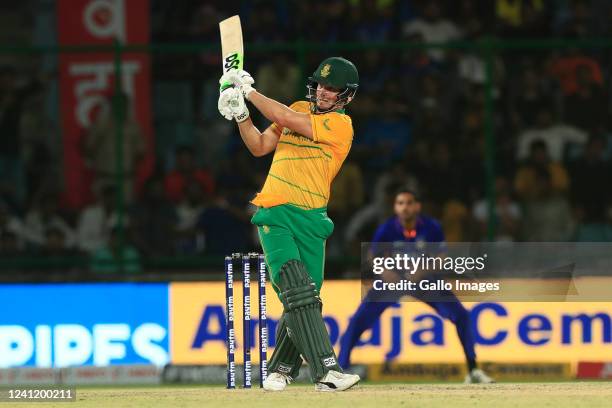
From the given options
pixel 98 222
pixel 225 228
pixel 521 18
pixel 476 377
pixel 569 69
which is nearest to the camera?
pixel 476 377

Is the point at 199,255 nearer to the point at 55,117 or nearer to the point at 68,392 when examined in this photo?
the point at 55,117

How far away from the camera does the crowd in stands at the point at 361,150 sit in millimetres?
14961

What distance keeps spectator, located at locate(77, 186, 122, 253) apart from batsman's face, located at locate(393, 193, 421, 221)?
10.1ft

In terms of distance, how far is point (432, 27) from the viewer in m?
17.3

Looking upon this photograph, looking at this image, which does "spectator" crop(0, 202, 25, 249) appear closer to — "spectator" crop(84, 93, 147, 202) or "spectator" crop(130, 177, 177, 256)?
"spectator" crop(84, 93, 147, 202)

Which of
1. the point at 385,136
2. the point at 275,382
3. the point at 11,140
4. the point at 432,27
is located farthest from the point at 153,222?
the point at 275,382

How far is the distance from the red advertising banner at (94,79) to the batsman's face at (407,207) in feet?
10.6

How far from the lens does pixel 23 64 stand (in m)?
17.2

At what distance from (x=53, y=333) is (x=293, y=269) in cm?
438

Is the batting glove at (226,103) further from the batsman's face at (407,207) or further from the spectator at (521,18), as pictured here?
the spectator at (521,18)

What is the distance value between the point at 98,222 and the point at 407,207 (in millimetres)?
3641

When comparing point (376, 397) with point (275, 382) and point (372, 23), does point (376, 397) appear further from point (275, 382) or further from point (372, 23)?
point (372, 23)

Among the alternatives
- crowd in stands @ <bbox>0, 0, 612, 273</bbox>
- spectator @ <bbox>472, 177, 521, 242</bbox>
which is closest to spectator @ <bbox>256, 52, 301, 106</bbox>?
crowd in stands @ <bbox>0, 0, 612, 273</bbox>

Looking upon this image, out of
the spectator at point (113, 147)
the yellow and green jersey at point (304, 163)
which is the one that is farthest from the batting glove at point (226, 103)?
the spectator at point (113, 147)
